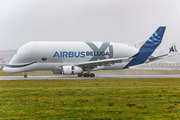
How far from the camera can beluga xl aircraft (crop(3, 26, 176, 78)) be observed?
1374 inches

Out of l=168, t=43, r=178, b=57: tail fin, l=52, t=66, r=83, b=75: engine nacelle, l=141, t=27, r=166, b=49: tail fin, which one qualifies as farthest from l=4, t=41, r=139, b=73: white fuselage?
l=168, t=43, r=178, b=57: tail fin

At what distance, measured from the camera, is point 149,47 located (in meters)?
40.7

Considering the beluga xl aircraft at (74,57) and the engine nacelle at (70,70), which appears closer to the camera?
the engine nacelle at (70,70)

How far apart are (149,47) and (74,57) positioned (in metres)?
13.4

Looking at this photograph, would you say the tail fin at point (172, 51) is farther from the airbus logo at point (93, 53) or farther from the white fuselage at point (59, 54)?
the airbus logo at point (93, 53)

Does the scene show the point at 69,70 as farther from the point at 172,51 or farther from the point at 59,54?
the point at 172,51

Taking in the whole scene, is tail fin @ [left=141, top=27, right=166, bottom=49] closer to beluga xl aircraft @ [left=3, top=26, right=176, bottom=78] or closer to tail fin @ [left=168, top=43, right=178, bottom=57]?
beluga xl aircraft @ [left=3, top=26, right=176, bottom=78]

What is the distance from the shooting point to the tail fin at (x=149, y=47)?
39312 mm

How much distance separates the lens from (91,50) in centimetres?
3725

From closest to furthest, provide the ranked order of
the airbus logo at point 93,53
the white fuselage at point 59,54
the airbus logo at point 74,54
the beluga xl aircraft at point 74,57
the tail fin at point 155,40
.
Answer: the beluga xl aircraft at point 74,57 → the white fuselage at point 59,54 → the airbus logo at point 74,54 → the airbus logo at point 93,53 → the tail fin at point 155,40

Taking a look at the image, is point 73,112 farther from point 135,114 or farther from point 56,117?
point 135,114

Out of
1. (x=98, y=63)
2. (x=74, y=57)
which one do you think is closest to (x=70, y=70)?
(x=74, y=57)

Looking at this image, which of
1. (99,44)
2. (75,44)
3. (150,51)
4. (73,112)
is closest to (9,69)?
(75,44)

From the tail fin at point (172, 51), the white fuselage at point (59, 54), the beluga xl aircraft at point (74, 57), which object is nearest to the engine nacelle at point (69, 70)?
the beluga xl aircraft at point (74, 57)
